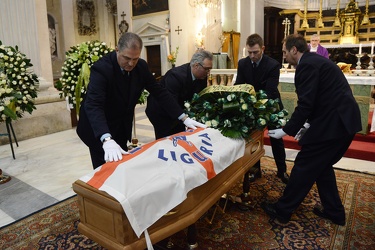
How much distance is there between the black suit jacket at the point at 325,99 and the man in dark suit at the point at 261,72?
0.84m

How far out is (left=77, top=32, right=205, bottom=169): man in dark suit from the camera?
7.31 ft

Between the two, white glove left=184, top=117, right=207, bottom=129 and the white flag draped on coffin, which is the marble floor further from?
the white flag draped on coffin

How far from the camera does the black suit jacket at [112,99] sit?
7.68ft

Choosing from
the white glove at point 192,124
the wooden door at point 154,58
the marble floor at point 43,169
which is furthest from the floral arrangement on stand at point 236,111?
the wooden door at point 154,58

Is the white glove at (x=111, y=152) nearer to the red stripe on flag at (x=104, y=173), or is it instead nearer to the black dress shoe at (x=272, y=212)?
the red stripe on flag at (x=104, y=173)

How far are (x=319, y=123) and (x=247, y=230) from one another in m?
1.08

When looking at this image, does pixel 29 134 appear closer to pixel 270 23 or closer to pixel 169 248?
pixel 169 248

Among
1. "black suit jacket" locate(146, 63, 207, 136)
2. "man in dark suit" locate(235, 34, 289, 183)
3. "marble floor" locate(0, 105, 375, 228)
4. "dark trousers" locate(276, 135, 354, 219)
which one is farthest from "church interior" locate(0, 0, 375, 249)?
"dark trousers" locate(276, 135, 354, 219)

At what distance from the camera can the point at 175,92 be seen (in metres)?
3.11

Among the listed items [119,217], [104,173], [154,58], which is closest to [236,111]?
[104,173]

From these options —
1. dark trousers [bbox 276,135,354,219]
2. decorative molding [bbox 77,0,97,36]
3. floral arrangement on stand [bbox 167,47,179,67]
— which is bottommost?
dark trousers [bbox 276,135,354,219]

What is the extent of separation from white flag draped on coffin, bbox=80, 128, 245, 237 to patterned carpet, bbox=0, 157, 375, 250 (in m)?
0.75

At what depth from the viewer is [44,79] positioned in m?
6.52

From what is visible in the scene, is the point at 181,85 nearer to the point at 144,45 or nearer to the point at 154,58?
the point at 154,58
